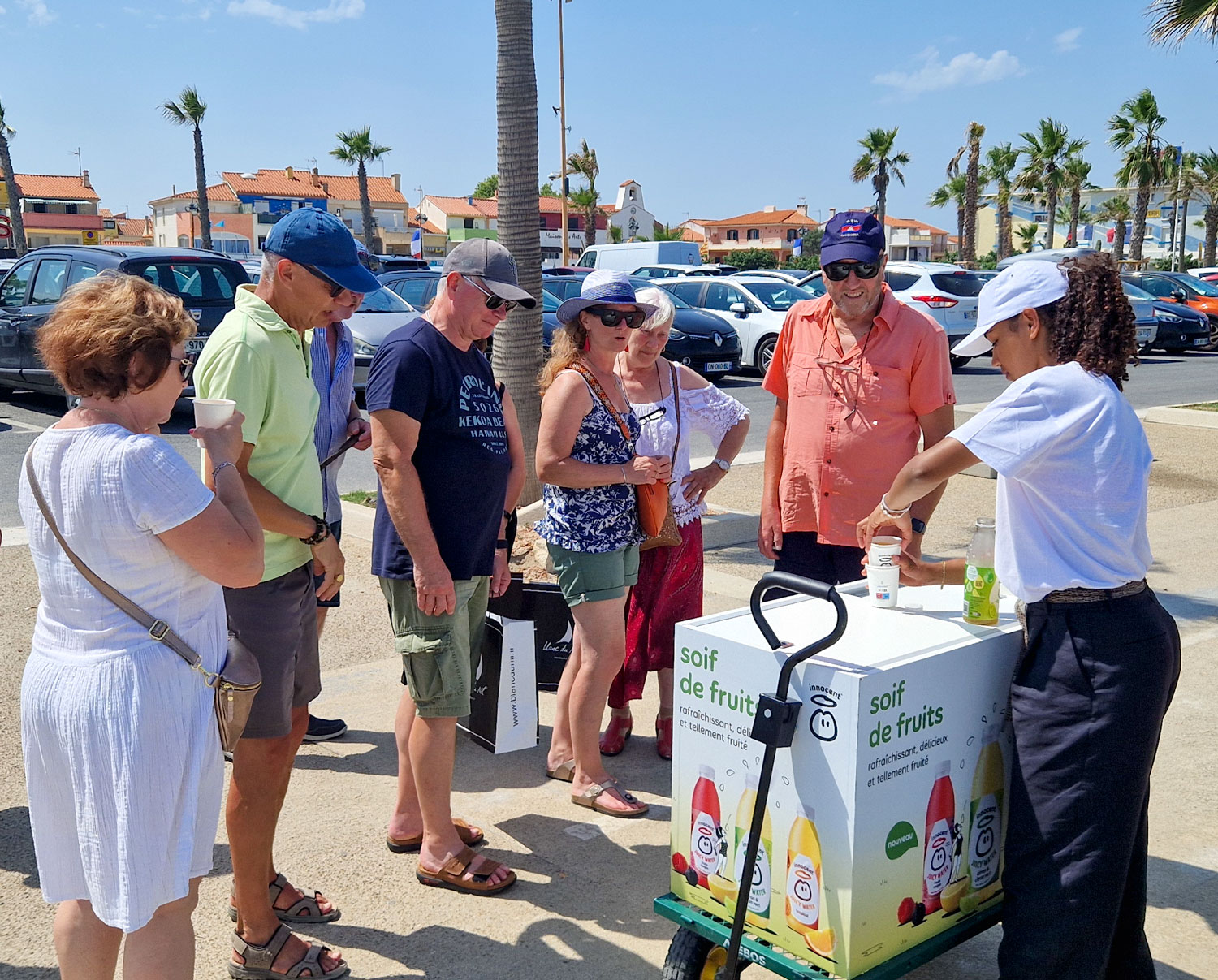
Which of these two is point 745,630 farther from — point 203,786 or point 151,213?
point 151,213

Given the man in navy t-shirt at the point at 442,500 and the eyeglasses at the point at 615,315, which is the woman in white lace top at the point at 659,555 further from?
the man in navy t-shirt at the point at 442,500

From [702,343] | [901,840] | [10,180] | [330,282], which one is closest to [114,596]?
[330,282]

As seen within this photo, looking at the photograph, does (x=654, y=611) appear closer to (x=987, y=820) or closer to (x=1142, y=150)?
(x=987, y=820)

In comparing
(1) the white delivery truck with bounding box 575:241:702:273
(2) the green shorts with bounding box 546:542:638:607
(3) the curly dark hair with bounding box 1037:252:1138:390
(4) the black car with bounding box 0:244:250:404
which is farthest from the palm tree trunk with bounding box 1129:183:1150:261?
(3) the curly dark hair with bounding box 1037:252:1138:390

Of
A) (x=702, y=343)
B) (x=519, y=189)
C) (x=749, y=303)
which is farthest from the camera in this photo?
(x=749, y=303)

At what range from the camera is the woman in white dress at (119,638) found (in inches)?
86.8

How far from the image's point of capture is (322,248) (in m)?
3.02

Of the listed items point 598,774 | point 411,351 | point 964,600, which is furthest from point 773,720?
point 598,774

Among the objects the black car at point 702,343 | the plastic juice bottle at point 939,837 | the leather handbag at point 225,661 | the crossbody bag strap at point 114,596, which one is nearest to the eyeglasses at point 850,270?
the plastic juice bottle at point 939,837

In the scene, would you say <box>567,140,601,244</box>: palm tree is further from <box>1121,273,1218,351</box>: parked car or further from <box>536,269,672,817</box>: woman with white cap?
<box>536,269,672,817</box>: woman with white cap

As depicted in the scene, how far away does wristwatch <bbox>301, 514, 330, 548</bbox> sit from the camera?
300 centimetres

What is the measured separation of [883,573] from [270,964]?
195 centimetres

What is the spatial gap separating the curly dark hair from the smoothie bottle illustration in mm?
1329

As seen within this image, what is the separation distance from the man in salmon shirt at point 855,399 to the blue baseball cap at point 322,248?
1.68 meters
